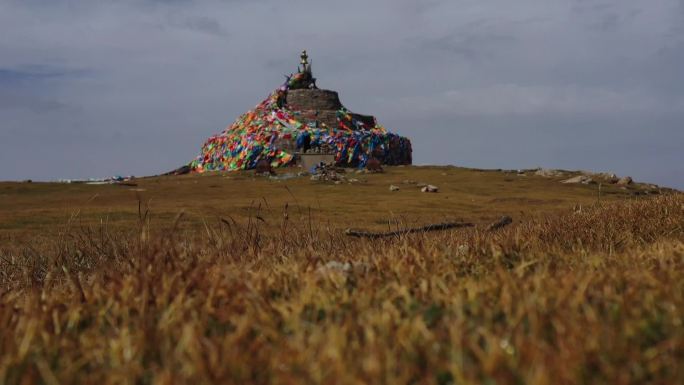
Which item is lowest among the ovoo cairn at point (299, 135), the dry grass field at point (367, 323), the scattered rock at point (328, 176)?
the dry grass field at point (367, 323)

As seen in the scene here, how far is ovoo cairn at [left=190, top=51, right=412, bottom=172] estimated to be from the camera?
41000 mm

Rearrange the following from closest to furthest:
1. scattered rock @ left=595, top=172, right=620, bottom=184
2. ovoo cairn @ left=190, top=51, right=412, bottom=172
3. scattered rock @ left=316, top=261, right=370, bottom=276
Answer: scattered rock @ left=316, top=261, right=370, bottom=276 < scattered rock @ left=595, top=172, right=620, bottom=184 < ovoo cairn @ left=190, top=51, right=412, bottom=172

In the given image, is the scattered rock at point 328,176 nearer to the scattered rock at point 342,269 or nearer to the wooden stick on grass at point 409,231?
the wooden stick on grass at point 409,231

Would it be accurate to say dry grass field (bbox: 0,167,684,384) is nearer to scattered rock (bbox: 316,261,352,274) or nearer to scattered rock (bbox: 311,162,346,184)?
scattered rock (bbox: 316,261,352,274)

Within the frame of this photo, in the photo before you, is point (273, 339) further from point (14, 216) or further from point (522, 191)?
point (522, 191)

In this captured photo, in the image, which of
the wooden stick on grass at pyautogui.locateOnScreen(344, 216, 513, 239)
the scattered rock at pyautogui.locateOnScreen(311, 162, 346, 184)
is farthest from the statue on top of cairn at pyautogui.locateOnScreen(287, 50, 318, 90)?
the wooden stick on grass at pyautogui.locateOnScreen(344, 216, 513, 239)

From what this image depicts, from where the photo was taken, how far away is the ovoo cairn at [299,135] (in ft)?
135

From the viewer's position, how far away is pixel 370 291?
2.70 m

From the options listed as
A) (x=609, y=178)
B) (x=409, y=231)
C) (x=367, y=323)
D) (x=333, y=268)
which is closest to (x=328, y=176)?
(x=609, y=178)

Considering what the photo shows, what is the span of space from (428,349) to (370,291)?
74cm

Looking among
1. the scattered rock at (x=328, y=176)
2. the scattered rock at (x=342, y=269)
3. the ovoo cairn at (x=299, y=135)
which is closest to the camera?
the scattered rock at (x=342, y=269)

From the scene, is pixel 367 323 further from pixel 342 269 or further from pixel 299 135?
pixel 299 135

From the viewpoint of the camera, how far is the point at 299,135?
41.7 metres

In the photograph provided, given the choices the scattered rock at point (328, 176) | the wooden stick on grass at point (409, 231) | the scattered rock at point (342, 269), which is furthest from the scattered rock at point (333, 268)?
the scattered rock at point (328, 176)
